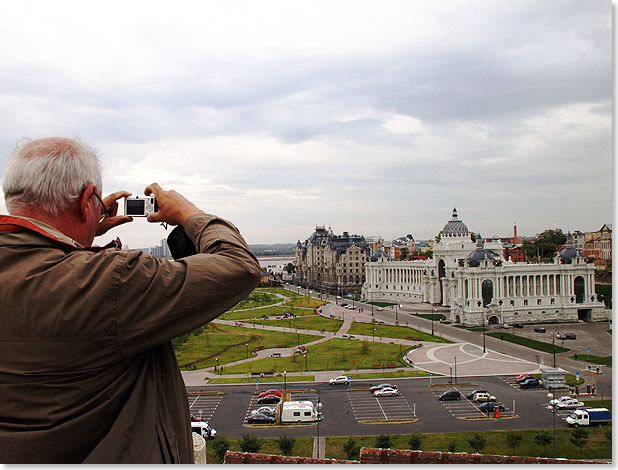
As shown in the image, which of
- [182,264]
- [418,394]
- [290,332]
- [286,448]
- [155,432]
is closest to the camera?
[182,264]

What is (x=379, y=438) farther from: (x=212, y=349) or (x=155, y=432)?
(x=212, y=349)

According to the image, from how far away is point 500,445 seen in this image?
17172mm

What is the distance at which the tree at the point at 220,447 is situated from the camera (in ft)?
51.4

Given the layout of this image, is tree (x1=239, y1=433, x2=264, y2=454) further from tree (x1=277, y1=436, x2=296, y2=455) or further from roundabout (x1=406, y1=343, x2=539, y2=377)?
roundabout (x1=406, y1=343, x2=539, y2=377)

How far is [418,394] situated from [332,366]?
648 cm

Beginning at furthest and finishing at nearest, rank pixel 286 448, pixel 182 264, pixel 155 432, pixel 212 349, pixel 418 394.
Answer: pixel 212 349 → pixel 418 394 → pixel 286 448 → pixel 155 432 → pixel 182 264

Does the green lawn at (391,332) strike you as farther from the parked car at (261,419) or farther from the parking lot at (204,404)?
the parked car at (261,419)

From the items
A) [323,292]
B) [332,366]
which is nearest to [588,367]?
[332,366]

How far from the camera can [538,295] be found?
157 ft

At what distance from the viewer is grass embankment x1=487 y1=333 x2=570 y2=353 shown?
33.5m

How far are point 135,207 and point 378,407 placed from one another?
69.5 feet

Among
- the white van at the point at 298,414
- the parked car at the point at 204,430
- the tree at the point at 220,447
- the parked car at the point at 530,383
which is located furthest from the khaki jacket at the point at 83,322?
the parked car at the point at 530,383

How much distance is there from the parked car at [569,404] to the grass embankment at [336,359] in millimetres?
9241

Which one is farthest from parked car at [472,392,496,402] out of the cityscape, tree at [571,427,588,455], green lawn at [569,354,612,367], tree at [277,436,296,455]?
green lawn at [569,354,612,367]
